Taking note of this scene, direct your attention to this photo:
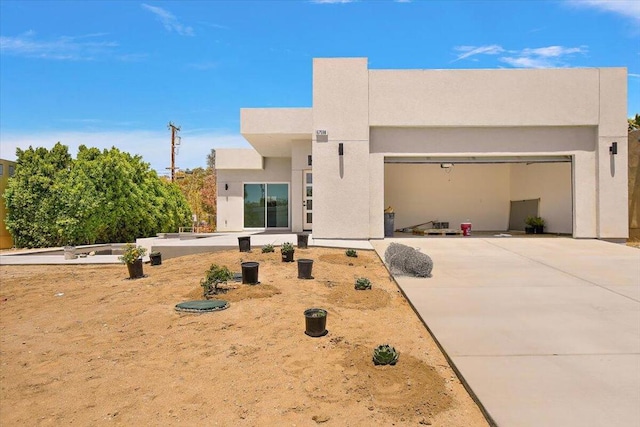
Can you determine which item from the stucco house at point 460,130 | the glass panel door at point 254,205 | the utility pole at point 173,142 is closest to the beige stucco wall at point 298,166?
Answer: the stucco house at point 460,130

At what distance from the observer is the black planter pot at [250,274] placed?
6371 mm

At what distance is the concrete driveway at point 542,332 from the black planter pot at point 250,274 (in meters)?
2.57

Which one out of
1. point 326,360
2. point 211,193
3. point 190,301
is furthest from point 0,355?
point 211,193

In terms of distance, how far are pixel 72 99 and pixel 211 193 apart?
39.4 feet

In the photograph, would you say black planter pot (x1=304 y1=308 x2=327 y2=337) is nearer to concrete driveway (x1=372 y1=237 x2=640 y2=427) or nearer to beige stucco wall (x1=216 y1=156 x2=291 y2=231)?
concrete driveway (x1=372 y1=237 x2=640 y2=427)

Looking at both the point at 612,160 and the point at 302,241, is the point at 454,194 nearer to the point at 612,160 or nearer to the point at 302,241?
the point at 612,160

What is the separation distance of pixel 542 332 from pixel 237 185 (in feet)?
51.3

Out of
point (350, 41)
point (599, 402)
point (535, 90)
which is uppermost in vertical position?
point (350, 41)

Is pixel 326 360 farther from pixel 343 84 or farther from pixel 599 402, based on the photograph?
pixel 343 84

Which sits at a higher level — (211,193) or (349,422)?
(211,193)

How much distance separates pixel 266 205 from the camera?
17.9m

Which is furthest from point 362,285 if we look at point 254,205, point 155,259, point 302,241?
point 254,205

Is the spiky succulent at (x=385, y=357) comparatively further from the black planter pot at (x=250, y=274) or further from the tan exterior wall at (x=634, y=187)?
the tan exterior wall at (x=634, y=187)

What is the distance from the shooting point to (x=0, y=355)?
14.3ft
